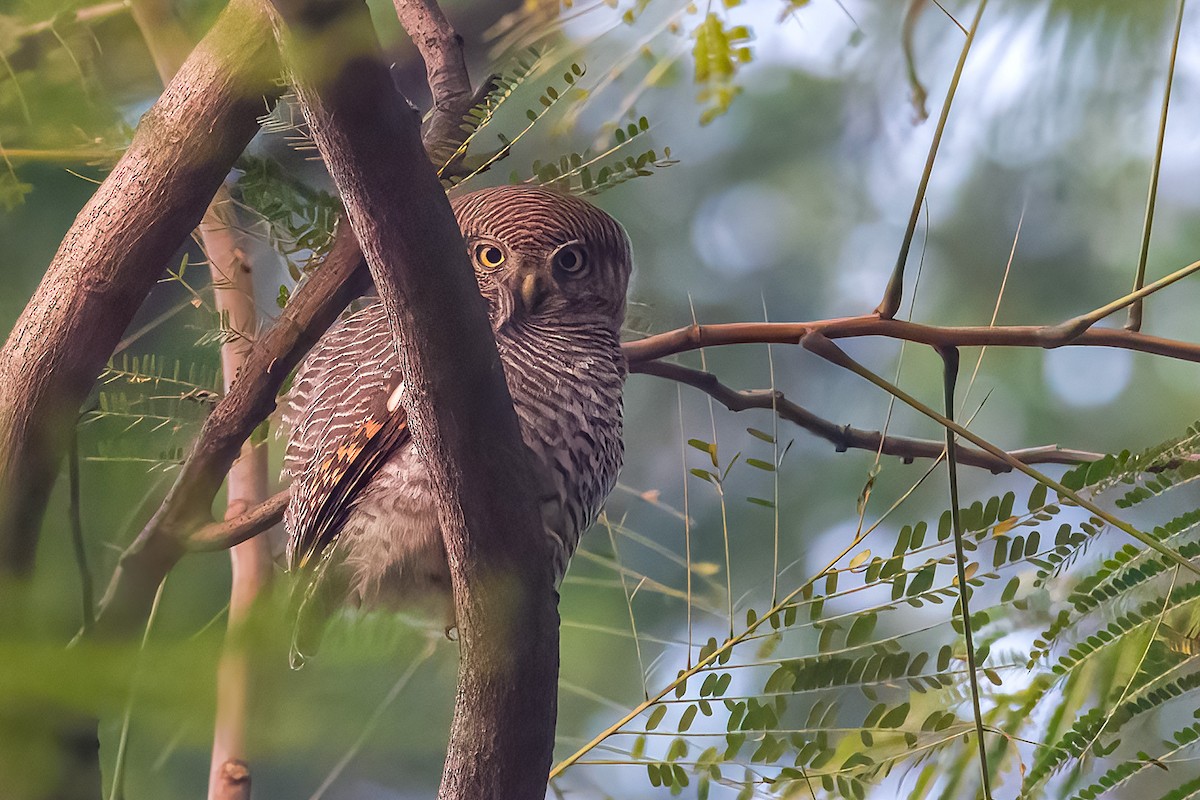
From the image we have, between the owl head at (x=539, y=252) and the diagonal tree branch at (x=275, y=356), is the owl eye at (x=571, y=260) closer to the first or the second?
the owl head at (x=539, y=252)

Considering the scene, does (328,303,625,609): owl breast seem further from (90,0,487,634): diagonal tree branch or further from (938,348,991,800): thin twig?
(938,348,991,800): thin twig

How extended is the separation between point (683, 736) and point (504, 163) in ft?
1.07

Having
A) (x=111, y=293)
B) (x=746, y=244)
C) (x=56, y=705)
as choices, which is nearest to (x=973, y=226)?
(x=746, y=244)

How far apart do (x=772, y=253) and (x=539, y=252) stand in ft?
0.59

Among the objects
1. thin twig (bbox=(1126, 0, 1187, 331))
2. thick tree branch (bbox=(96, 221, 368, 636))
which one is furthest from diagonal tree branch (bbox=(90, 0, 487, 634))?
thin twig (bbox=(1126, 0, 1187, 331))

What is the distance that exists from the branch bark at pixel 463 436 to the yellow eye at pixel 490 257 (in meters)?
0.22

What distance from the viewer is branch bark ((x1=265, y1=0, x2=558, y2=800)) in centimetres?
26

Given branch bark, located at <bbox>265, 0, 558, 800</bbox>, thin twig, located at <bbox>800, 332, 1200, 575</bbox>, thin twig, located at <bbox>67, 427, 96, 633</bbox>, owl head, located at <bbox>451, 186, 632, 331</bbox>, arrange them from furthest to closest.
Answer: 1. owl head, located at <bbox>451, 186, 632, 331</bbox>
2. thin twig, located at <bbox>800, 332, 1200, 575</bbox>
3. branch bark, located at <bbox>265, 0, 558, 800</bbox>
4. thin twig, located at <bbox>67, 427, 96, 633</bbox>

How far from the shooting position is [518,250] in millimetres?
542

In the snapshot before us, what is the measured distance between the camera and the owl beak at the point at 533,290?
55 centimetres

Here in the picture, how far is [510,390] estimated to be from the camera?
1.62 feet

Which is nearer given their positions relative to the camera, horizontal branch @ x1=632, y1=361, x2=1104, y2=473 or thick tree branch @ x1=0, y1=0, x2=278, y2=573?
thick tree branch @ x1=0, y1=0, x2=278, y2=573

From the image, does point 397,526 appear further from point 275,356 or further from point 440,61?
point 440,61

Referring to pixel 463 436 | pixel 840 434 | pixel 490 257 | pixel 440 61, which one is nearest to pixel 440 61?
pixel 440 61
